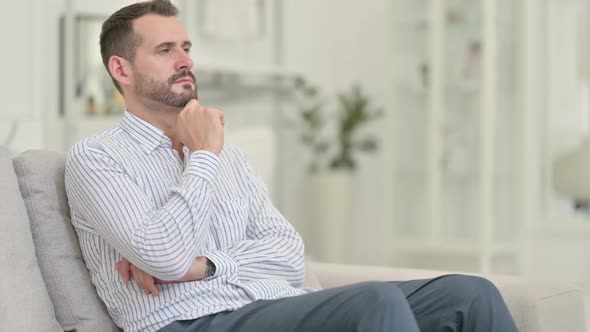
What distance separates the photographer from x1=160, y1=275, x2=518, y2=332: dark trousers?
68.9 inches

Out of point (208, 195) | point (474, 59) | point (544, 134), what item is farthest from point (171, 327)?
point (544, 134)

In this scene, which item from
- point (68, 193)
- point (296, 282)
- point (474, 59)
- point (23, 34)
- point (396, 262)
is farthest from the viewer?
point (396, 262)

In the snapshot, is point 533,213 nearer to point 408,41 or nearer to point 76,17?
point 408,41

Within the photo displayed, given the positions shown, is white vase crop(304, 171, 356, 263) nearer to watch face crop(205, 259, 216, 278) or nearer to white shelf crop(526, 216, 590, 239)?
white shelf crop(526, 216, 590, 239)

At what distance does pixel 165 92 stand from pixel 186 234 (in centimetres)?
45

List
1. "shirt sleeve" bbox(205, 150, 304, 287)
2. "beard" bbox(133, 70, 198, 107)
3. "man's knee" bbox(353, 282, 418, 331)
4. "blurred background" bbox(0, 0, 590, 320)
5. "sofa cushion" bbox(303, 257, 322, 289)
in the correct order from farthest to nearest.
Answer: "blurred background" bbox(0, 0, 590, 320) → "sofa cushion" bbox(303, 257, 322, 289) → "beard" bbox(133, 70, 198, 107) → "shirt sleeve" bbox(205, 150, 304, 287) → "man's knee" bbox(353, 282, 418, 331)

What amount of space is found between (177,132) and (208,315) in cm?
43

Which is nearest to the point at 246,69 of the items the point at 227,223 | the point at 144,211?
the point at 227,223

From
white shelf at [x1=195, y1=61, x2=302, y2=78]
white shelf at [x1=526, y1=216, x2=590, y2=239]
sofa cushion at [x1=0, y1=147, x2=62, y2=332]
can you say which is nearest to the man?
sofa cushion at [x1=0, y1=147, x2=62, y2=332]

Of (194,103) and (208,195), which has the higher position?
(194,103)

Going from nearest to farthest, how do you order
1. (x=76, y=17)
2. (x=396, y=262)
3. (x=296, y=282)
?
1. (x=296, y=282)
2. (x=76, y=17)
3. (x=396, y=262)

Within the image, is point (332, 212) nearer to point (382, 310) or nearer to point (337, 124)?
point (337, 124)

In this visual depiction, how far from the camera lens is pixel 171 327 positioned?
6.42 feet

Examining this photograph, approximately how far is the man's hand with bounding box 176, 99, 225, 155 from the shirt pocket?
175 millimetres
